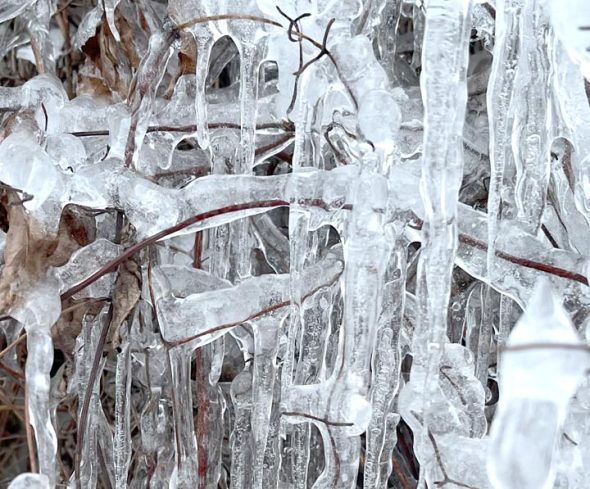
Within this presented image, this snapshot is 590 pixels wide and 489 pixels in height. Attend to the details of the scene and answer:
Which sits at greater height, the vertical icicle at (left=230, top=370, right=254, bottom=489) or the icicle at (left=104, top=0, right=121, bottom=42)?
the icicle at (left=104, top=0, right=121, bottom=42)

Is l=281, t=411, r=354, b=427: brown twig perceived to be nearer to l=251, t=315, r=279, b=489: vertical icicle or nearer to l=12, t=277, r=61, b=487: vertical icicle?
l=251, t=315, r=279, b=489: vertical icicle

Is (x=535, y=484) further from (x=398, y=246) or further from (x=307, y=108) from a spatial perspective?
(x=307, y=108)

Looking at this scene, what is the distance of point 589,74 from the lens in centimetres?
97

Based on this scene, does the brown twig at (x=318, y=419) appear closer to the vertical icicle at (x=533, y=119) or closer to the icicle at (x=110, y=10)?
the vertical icicle at (x=533, y=119)

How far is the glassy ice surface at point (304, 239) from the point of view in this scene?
97 centimetres

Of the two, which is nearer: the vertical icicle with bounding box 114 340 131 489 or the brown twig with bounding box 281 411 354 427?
the brown twig with bounding box 281 411 354 427

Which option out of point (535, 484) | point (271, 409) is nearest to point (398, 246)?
point (271, 409)

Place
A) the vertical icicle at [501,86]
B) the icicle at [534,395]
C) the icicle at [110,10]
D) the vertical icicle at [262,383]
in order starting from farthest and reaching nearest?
1. the icicle at [110,10]
2. the vertical icicle at [262,383]
3. the vertical icicle at [501,86]
4. the icicle at [534,395]

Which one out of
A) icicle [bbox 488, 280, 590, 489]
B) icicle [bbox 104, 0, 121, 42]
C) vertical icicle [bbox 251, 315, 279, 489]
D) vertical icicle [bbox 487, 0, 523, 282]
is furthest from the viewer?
icicle [bbox 104, 0, 121, 42]

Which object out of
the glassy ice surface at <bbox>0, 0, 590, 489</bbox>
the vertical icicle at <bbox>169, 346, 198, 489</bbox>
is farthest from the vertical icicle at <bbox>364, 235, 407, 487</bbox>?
the vertical icicle at <bbox>169, 346, 198, 489</bbox>

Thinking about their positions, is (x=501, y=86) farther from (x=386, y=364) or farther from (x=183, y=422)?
(x=183, y=422)

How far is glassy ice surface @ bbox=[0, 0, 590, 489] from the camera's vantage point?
97 cm

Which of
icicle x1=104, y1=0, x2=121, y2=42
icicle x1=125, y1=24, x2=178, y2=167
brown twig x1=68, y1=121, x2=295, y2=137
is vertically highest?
icicle x1=104, y1=0, x2=121, y2=42

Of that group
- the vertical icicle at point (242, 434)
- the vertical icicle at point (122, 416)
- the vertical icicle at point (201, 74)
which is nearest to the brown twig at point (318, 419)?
the vertical icicle at point (242, 434)
